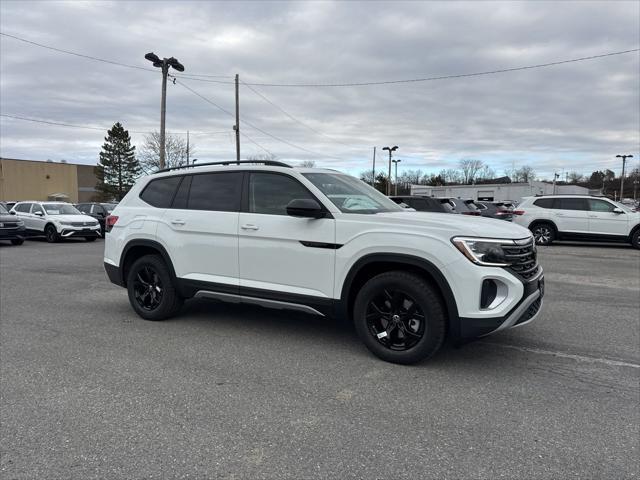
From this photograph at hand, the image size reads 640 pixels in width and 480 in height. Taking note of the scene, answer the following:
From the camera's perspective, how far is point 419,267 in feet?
13.6

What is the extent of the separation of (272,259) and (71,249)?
1292 cm

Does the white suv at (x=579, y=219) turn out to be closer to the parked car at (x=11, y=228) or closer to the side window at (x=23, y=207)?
the parked car at (x=11, y=228)

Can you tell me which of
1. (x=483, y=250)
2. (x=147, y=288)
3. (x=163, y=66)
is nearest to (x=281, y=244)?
(x=483, y=250)

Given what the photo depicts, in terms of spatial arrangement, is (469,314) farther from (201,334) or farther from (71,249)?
(71,249)

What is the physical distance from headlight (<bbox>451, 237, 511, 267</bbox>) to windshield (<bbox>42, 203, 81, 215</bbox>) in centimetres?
1886

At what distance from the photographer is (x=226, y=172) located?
545cm

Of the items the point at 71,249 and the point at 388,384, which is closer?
the point at 388,384

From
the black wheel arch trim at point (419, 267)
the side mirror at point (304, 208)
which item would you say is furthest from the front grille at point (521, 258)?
the side mirror at point (304, 208)

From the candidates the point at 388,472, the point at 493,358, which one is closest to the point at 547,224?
the point at 493,358

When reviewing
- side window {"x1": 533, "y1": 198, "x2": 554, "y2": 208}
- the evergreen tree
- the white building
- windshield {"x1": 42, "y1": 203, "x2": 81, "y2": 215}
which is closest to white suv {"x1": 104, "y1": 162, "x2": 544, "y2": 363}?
side window {"x1": 533, "y1": 198, "x2": 554, "y2": 208}

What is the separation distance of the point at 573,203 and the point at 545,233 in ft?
4.28

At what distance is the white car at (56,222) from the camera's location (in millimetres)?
18039

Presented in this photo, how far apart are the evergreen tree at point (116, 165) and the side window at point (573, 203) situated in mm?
63984

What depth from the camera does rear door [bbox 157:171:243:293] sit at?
17.0ft
